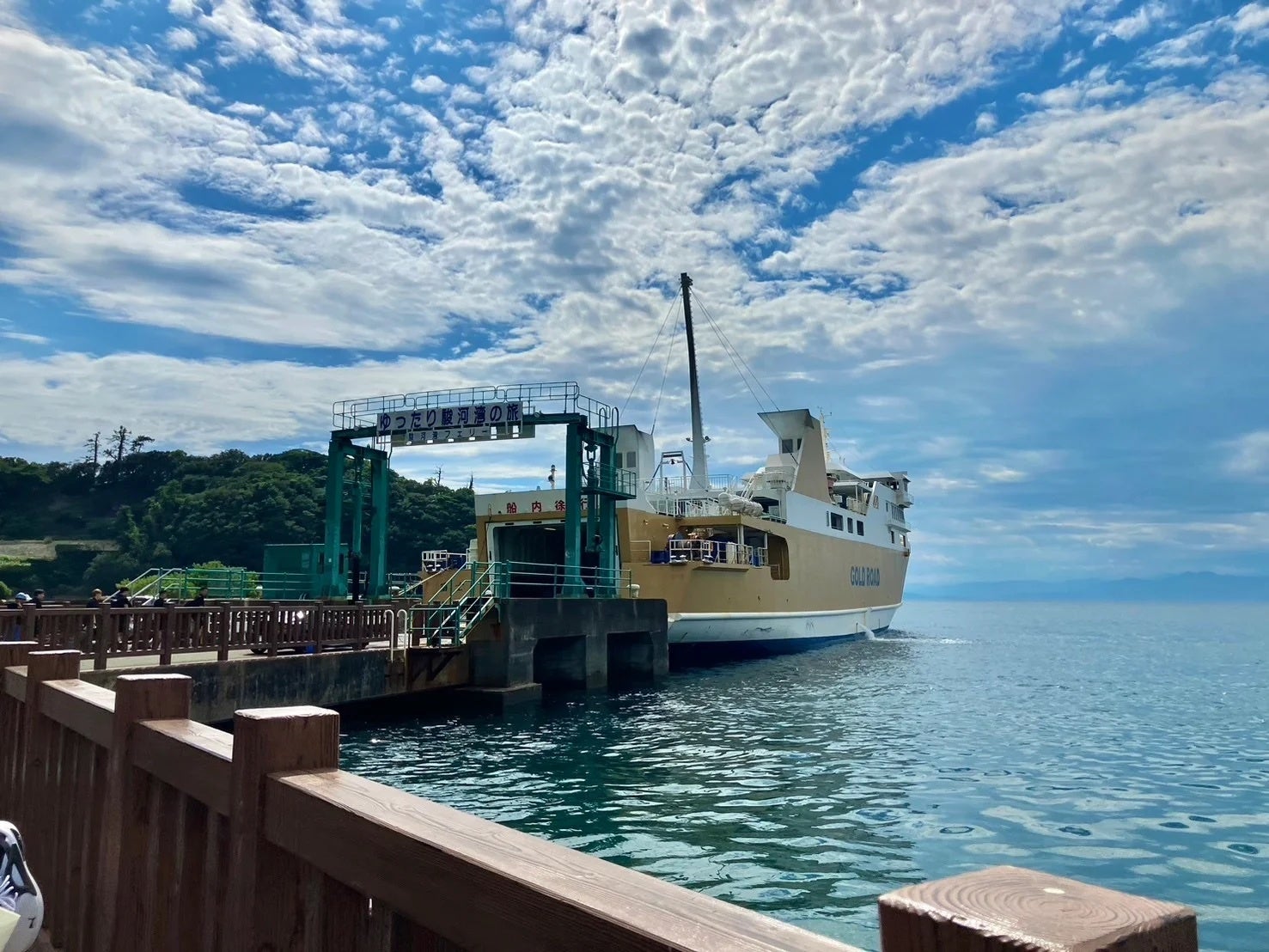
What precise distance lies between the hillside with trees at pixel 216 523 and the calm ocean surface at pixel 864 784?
185 feet

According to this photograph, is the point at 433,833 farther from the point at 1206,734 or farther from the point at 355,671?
the point at 1206,734

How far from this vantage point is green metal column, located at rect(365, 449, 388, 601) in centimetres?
2783

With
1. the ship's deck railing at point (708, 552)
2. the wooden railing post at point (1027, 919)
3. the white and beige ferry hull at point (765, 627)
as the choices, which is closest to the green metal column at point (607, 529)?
the ship's deck railing at point (708, 552)

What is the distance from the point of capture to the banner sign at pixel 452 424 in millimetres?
24688

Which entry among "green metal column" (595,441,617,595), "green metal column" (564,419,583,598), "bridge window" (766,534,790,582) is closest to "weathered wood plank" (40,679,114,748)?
"green metal column" (564,419,583,598)

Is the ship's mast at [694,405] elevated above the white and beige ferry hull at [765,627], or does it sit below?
above

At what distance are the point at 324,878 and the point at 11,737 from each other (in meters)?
3.96

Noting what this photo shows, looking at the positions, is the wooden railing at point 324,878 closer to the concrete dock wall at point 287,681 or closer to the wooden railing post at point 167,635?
the concrete dock wall at point 287,681

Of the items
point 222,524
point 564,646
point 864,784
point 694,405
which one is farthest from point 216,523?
point 864,784

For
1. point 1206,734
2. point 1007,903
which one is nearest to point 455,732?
point 1206,734

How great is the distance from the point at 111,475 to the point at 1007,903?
121875 mm

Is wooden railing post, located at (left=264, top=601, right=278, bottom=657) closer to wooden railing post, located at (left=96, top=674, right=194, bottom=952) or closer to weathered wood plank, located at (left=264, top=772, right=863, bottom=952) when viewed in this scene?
wooden railing post, located at (left=96, top=674, right=194, bottom=952)

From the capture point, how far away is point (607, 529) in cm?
2709

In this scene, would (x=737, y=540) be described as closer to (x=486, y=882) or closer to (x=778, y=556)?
(x=778, y=556)
